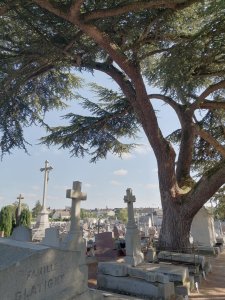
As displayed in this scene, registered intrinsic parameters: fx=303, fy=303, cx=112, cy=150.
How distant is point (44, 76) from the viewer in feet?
36.1

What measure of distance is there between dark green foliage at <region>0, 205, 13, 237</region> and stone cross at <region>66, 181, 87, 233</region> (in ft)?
45.7

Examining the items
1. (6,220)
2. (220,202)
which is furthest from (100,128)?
(6,220)

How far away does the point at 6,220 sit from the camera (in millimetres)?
19484

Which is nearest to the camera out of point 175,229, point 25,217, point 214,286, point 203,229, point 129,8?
point 214,286

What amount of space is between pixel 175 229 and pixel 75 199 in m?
3.65

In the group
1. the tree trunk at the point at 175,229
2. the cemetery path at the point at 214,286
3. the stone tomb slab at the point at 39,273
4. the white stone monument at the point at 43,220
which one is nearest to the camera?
the stone tomb slab at the point at 39,273

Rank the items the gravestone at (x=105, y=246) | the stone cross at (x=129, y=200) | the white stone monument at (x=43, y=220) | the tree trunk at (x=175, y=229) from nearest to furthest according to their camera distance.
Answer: the stone cross at (x=129, y=200)
the tree trunk at (x=175, y=229)
the gravestone at (x=105, y=246)
the white stone monument at (x=43, y=220)

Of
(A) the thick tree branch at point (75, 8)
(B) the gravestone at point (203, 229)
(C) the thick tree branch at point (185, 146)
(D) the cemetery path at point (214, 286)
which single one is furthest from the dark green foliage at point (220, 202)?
(A) the thick tree branch at point (75, 8)

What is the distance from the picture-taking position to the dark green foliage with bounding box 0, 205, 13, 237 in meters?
19.2

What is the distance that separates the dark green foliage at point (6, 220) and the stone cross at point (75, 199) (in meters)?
13.9

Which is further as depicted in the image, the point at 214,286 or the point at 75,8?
the point at 75,8

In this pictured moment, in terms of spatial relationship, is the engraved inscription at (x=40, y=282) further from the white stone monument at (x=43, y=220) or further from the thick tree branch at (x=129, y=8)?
the white stone monument at (x=43, y=220)

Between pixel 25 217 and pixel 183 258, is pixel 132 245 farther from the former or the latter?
pixel 25 217

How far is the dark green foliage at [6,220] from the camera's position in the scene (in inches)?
754
